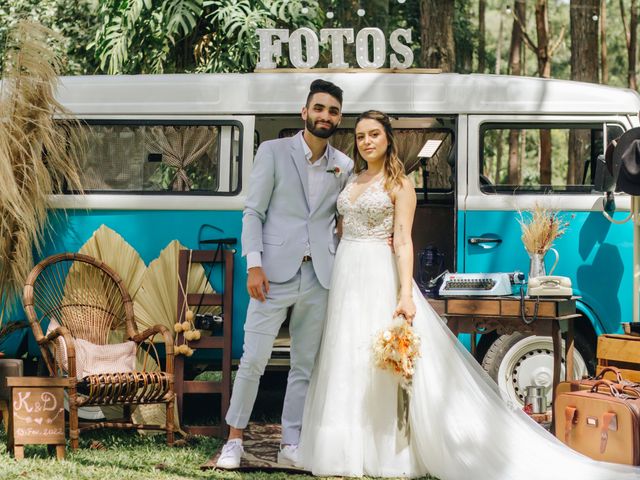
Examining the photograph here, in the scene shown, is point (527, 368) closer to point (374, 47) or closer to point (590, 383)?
point (590, 383)

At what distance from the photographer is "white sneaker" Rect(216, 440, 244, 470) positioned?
17.7ft

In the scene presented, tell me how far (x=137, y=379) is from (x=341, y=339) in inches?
55.8

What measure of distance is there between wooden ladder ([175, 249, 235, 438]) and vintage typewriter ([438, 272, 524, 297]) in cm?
151

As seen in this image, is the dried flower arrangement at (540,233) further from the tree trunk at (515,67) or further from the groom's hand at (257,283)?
the tree trunk at (515,67)

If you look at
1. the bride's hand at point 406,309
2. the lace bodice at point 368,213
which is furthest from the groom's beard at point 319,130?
the bride's hand at point 406,309

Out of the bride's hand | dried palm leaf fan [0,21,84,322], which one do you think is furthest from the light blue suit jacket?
dried palm leaf fan [0,21,84,322]

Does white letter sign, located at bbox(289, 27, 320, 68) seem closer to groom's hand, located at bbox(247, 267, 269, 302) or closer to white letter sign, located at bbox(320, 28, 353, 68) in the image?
white letter sign, located at bbox(320, 28, 353, 68)

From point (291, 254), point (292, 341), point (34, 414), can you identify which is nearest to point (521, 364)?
point (292, 341)

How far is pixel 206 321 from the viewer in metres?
6.61

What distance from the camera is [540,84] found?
6.82 meters

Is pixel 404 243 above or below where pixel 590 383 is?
above

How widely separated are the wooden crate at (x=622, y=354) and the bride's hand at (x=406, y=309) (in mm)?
1457

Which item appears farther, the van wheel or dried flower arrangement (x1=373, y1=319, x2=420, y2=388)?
the van wheel

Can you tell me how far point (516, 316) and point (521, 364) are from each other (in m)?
1.03
